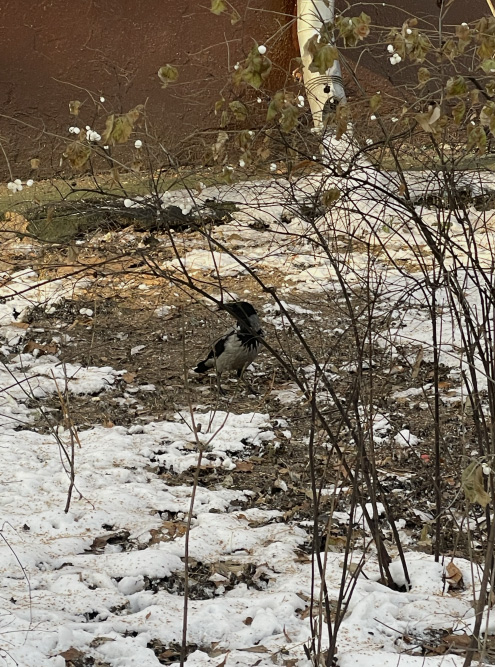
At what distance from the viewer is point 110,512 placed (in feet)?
14.5

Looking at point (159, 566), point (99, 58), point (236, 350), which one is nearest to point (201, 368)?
point (236, 350)

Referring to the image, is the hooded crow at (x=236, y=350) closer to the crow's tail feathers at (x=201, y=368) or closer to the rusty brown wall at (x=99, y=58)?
the crow's tail feathers at (x=201, y=368)

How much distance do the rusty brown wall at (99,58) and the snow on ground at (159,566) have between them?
4652mm

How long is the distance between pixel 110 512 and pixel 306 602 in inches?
50.5

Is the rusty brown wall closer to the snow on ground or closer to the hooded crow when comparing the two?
the hooded crow

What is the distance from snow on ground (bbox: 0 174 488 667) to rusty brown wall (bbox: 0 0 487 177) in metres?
4.65

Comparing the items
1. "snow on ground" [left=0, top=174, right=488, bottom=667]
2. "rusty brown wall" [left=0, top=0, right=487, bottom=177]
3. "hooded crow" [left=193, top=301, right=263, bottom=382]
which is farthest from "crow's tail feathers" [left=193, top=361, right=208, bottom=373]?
"rusty brown wall" [left=0, top=0, right=487, bottom=177]

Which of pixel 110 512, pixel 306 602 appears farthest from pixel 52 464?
pixel 306 602

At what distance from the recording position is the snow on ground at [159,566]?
3.22 metres

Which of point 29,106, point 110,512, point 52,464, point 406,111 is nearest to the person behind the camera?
point 406,111

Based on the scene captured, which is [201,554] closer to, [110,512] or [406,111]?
[110,512]

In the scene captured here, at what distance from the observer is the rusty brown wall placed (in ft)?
30.3

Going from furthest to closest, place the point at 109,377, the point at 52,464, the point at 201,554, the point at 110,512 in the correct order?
the point at 109,377
the point at 52,464
the point at 110,512
the point at 201,554

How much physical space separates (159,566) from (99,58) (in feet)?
22.4
